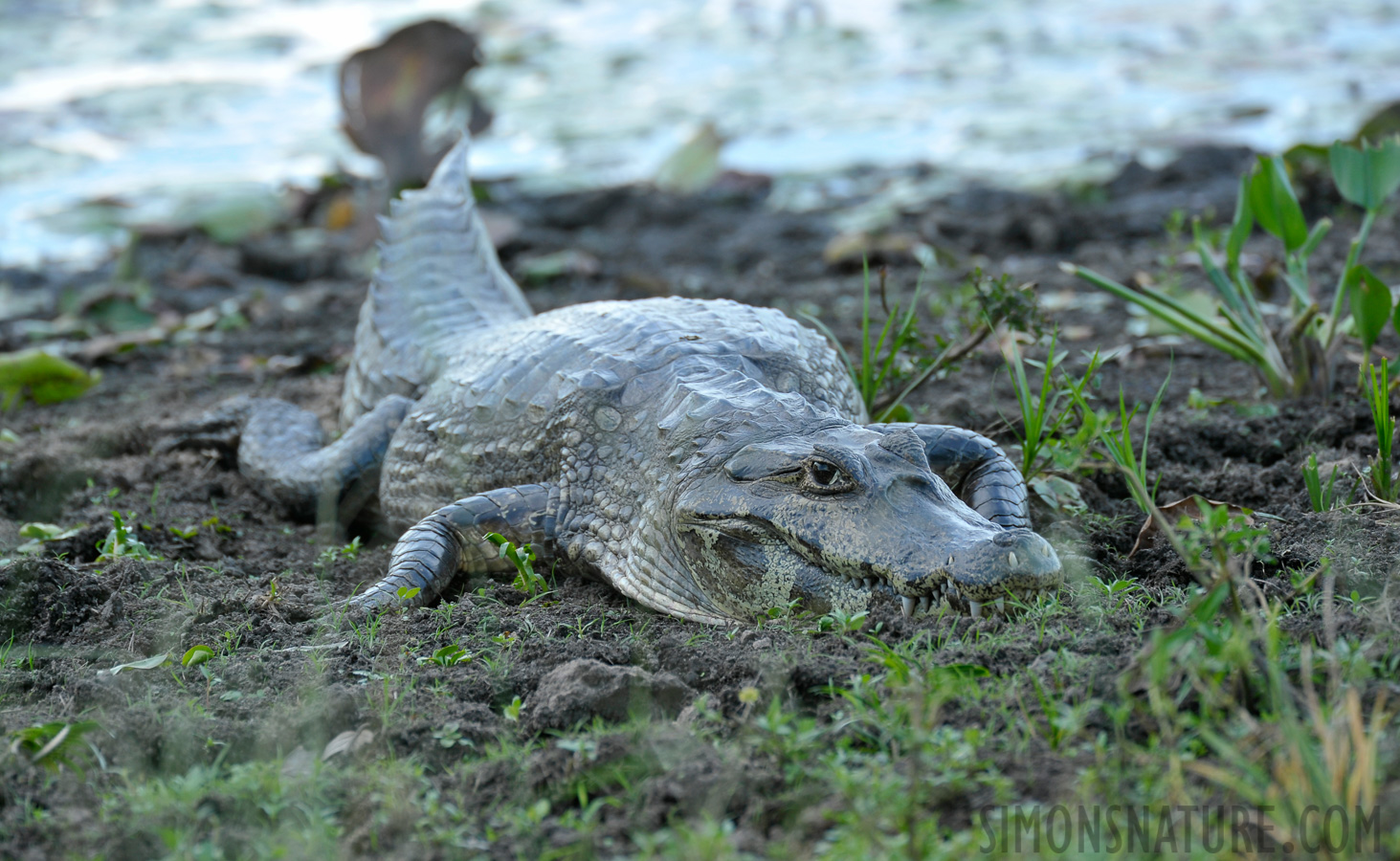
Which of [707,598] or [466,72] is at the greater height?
[466,72]

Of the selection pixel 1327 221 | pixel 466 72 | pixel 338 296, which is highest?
pixel 466 72

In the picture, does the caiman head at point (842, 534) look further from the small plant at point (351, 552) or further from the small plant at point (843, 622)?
the small plant at point (351, 552)

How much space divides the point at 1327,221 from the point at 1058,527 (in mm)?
1534

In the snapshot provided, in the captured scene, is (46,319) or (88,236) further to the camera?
(88,236)

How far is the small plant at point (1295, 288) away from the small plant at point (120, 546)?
9.63 ft

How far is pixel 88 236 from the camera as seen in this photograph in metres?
8.71

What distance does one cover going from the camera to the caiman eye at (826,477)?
2498 millimetres

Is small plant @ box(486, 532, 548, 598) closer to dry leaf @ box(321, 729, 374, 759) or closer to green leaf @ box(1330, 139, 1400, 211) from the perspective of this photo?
dry leaf @ box(321, 729, 374, 759)

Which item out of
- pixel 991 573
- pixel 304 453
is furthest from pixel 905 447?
pixel 304 453

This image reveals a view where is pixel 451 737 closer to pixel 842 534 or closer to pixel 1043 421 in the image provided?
pixel 842 534

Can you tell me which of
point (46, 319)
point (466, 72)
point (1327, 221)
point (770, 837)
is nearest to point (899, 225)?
point (466, 72)

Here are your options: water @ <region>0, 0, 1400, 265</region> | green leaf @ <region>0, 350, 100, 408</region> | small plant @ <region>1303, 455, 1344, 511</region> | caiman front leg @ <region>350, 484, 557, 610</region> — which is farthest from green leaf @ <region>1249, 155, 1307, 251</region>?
green leaf @ <region>0, 350, 100, 408</region>

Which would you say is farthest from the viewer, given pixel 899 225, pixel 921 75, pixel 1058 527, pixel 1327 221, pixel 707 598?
pixel 921 75

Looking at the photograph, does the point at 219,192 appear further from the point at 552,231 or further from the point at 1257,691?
the point at 1257,691
